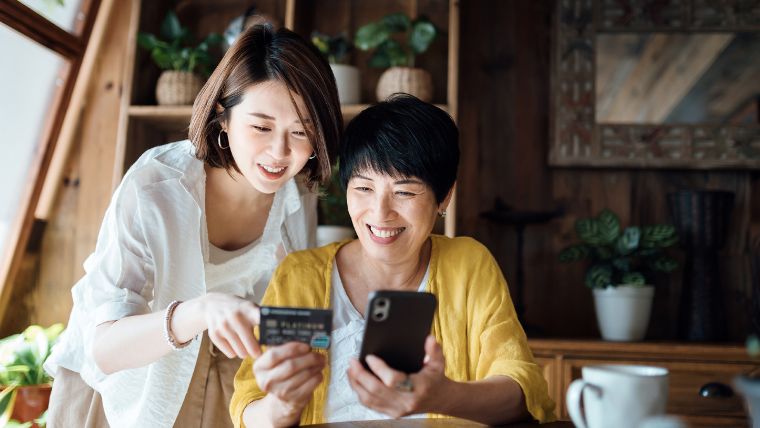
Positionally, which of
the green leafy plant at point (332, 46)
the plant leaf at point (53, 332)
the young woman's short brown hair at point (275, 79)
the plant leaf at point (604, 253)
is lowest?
the plant leaf at point (53, 332)

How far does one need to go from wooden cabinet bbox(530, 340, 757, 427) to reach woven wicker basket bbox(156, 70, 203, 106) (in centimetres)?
161

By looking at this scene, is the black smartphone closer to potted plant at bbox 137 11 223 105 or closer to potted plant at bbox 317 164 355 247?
potted plant at bbox 317 164 355 247

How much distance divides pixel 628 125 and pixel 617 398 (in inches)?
93.6

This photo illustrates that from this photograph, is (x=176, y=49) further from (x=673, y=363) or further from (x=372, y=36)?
(x=673, y=363)

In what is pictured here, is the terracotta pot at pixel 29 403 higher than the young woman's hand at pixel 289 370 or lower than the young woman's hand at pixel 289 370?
lower

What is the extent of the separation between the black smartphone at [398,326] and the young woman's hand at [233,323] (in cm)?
18

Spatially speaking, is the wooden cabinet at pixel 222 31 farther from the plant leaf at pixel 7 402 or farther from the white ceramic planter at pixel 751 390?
the white ceramic planter at pixel 751 390

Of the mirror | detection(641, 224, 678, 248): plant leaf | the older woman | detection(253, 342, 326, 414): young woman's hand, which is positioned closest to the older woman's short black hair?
the older woman

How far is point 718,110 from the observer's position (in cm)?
302

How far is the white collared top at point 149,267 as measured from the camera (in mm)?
1558

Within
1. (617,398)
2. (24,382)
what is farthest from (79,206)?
(617,398)

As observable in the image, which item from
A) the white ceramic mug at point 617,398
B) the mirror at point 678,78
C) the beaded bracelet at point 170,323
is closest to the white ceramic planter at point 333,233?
the mirror at point 678,78

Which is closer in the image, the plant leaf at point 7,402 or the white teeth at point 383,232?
the white teeth at point 383,232

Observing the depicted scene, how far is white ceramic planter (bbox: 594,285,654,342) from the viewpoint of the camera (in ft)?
8.82
